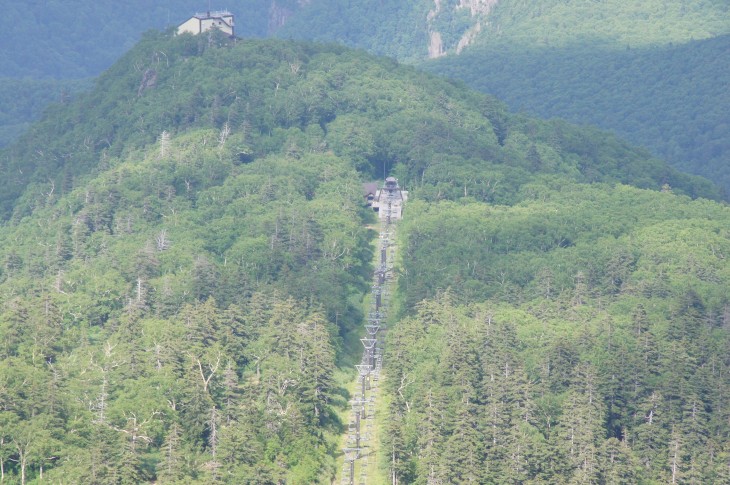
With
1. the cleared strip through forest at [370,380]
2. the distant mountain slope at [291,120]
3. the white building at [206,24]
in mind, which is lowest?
the cleared strip through forest at [370,380]

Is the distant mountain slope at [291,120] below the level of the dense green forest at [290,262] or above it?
above

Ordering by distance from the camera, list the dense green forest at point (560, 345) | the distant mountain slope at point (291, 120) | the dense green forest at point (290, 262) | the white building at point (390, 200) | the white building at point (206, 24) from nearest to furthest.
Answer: the dense green forest at point (560, 345), the dense green forest at point (290, 262), the white building at point (390, 200), the distant mountain slope at point (291, 120), the white building at point (206, 24)

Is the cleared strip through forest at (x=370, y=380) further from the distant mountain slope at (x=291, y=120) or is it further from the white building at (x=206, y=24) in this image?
the white building at (x=206, y=24)

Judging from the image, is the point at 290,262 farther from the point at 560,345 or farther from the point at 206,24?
the point at 206,24

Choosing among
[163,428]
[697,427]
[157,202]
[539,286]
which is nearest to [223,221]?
[157,202]

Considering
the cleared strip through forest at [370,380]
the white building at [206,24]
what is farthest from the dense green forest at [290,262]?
the white building at [206,24]

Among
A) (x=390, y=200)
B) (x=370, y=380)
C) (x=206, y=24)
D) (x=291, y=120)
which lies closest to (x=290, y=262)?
(x=370, y=380)

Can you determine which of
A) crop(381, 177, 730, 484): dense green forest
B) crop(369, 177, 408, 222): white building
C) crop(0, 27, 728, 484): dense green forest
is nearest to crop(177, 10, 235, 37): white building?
crop(0, 27, 728, 484): dense green forest
